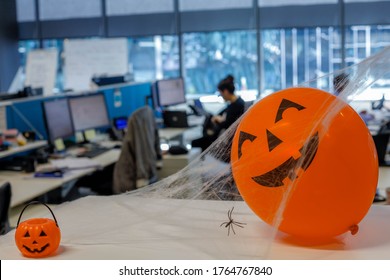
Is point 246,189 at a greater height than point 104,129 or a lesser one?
greater

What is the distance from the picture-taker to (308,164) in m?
1.21

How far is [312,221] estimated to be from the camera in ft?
4.05

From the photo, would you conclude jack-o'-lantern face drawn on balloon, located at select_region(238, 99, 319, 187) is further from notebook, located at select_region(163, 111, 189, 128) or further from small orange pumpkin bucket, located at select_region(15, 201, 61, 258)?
notebook, located at select_region(163, 111, 189, 128)

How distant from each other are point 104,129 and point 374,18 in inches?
189

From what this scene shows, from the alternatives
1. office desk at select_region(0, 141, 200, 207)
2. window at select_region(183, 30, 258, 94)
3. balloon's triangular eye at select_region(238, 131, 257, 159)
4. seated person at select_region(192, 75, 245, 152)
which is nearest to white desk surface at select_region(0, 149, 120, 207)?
office desk at select_region(0, 141, 200, 207)

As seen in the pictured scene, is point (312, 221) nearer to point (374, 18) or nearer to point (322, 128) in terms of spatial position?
point (322, 128)

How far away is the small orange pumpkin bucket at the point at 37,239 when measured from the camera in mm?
1226

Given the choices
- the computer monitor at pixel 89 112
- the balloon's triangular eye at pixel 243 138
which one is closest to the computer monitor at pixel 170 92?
the computer monitor at pixel 89 112

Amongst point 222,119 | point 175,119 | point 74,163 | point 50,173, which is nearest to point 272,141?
point 50,173

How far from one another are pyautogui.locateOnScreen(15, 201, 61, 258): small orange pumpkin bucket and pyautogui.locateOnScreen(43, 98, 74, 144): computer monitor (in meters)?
3.75

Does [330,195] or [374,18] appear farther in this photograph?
[374,18]

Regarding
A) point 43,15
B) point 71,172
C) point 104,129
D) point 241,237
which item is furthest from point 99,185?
point 43,15
